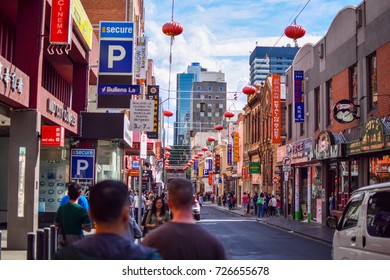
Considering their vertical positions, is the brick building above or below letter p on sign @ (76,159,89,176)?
above

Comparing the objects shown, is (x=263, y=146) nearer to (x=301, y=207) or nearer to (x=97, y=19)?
(x=301, y=207)

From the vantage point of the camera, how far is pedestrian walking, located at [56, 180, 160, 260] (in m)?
3.48

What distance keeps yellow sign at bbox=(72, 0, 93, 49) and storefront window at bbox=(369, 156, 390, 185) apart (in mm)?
12204

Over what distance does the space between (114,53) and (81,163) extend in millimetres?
4362

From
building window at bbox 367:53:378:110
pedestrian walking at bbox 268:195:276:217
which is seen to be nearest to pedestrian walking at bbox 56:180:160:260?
building window at bbox 367:53:378:110

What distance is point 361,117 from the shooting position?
24234 mm

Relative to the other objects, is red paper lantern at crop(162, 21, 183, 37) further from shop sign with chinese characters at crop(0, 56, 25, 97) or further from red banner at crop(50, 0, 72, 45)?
shop sign with chinese characters at crop(0, 56, 25, 97)

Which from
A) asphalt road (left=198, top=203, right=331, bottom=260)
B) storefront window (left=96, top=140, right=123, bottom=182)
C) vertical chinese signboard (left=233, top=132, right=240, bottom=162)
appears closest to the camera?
asphalt road (left=198, top=203, right=331, bottom=260)

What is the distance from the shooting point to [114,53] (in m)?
20.8

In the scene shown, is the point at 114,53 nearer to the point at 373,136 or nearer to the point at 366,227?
the point at 373,136

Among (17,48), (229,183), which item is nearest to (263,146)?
(229,183)

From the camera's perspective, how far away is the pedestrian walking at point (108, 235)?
11.4 ft

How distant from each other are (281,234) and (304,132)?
11.2 meters

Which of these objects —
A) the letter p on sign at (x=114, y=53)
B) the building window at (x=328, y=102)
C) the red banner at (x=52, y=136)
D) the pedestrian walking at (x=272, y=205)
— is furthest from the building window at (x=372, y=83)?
the pedestrian walking at (x=272, y=205)
